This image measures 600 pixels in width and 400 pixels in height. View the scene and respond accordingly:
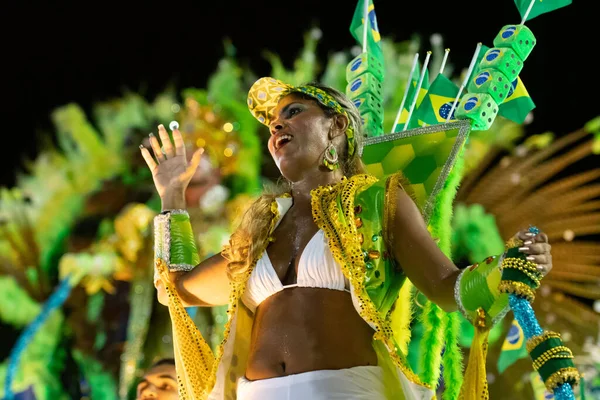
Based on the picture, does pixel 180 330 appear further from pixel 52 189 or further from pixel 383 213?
pixel 52 189

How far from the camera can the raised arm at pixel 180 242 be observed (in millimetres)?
2811

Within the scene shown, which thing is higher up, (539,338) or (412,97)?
(412,97)

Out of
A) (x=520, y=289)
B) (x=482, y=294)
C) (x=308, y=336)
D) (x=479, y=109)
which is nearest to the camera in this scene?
(x=520, y=289)

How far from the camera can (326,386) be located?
2.26 meters

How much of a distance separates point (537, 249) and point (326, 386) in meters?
0.68

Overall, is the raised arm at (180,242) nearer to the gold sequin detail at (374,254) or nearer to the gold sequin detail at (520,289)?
the gold sequin detail at (374,254)

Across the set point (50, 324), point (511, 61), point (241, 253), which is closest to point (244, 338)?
point (241, 253)

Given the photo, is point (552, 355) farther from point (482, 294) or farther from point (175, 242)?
point (175, 242)

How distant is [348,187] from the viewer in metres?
2.68

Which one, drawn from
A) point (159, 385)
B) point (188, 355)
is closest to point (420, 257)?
point (188, 355)

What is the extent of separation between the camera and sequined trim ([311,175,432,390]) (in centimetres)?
242

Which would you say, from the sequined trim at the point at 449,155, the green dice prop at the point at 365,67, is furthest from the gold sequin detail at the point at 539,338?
the green dice prop at the point at 365,67

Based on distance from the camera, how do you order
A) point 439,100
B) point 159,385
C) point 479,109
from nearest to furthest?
point 479,109, point 439,100, point 159,385

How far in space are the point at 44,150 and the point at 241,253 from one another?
25.8 feet
